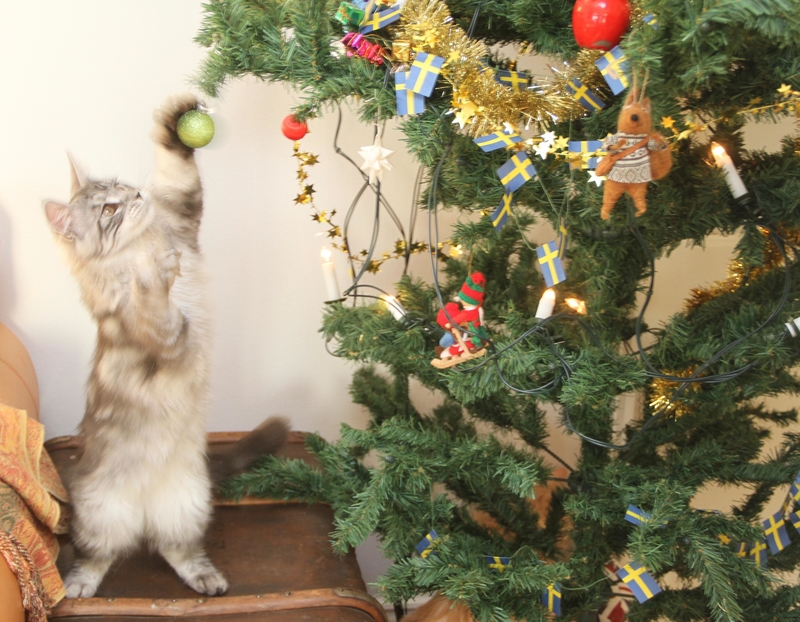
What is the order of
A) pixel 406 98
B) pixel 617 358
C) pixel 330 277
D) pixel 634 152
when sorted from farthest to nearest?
pixel 330 277
pixel 617 358
pixel 406 98
pixel 634 152

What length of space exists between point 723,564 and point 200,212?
841 millimetres

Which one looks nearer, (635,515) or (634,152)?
(634,152)

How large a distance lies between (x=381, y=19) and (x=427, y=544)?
70 centimetres

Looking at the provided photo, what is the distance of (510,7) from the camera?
0.69 m

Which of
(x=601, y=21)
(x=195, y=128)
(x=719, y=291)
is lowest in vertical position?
(x=719, y=291)

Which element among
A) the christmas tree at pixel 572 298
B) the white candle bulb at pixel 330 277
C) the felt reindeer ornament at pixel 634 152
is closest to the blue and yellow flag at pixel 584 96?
the christmas tree at pixel 572 298

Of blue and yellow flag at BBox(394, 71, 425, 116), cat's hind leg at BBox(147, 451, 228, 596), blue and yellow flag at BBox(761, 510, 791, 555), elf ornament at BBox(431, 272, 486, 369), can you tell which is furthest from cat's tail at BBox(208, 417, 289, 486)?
blue and yellow flag at BBox(761, 510, 791, 555)

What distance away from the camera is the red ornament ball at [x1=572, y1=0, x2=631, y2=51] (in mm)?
559

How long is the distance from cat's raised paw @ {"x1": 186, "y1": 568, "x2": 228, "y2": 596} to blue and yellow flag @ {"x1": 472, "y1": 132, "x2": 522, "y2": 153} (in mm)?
701

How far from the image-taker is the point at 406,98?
2.19 feet

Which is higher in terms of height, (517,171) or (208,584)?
(517,171)

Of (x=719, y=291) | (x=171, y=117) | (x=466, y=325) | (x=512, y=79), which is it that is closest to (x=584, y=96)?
(x=512, y=79)

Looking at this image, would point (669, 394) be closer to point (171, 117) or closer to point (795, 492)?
point (795, 492)

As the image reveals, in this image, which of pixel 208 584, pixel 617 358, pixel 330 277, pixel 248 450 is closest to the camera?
pixel 617 358
